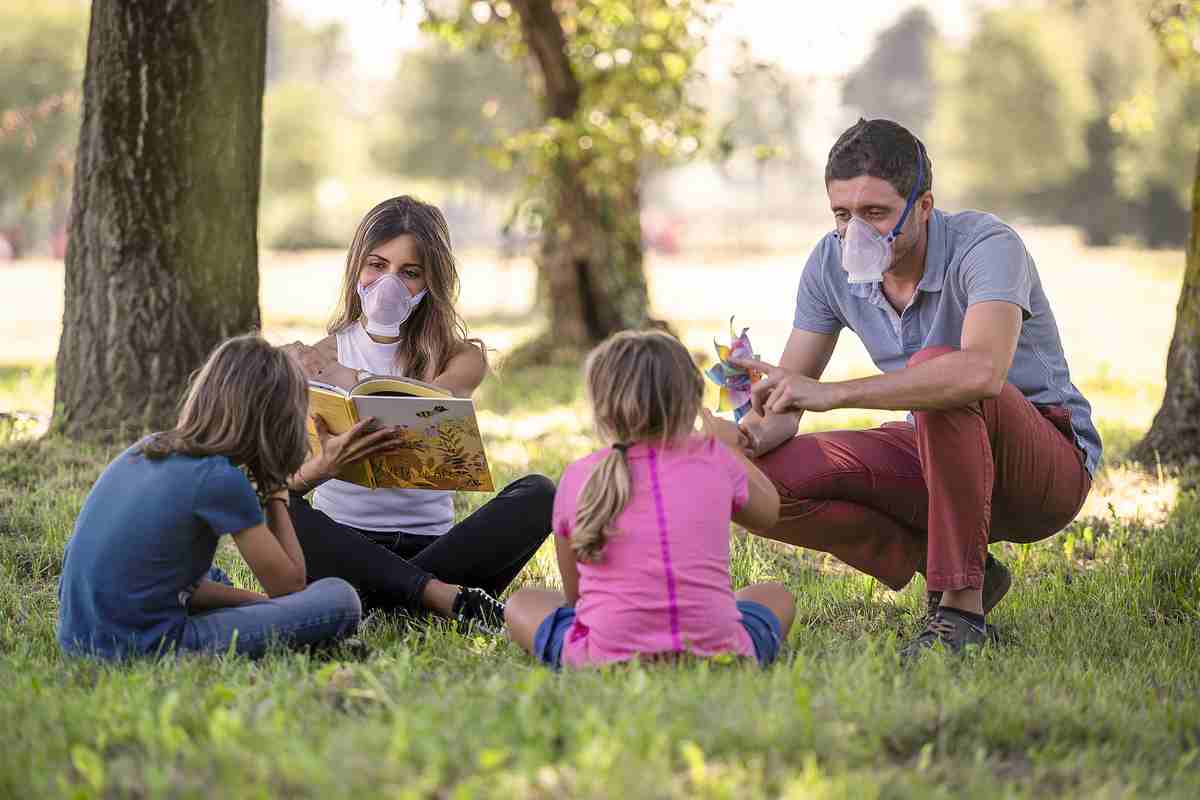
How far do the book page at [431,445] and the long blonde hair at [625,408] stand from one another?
66 cm

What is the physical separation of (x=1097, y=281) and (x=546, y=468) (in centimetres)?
2444

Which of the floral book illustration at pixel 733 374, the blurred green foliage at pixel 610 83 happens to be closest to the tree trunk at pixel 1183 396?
the floral book illustration at pixel 733 374

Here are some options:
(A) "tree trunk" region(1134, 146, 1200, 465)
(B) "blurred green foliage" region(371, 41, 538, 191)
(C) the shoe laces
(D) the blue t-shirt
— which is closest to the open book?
(D) the blue t-shirt

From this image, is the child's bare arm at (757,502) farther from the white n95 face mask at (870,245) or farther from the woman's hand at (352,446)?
the woman's hand at (352,446)

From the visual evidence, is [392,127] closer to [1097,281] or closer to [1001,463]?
[1097,281]

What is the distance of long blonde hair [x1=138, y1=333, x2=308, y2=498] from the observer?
375 centimetres

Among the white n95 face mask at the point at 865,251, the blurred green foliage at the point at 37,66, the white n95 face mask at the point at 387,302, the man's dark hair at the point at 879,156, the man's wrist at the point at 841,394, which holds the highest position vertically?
the blurred green foliage at the point at 37,66

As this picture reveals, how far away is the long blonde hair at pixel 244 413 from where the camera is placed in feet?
12.3

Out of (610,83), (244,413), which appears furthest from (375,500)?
(610,83)

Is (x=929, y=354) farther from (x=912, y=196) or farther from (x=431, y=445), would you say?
(x=431, y=445)

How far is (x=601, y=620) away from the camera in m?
3.61

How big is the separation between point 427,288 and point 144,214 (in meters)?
2.81

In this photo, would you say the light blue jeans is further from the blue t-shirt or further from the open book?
the open book

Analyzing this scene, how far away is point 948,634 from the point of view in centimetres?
420
